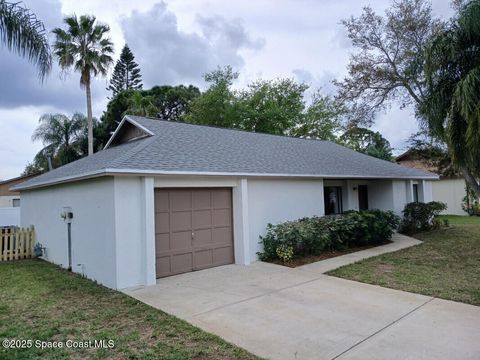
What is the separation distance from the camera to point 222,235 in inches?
395

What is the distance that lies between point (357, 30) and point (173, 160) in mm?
13186

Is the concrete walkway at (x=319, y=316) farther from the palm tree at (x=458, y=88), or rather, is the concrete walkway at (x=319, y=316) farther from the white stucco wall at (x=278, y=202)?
the palm tree at (x=458, y=88)

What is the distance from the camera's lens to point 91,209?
8625 millimetres

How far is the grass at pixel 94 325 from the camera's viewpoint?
14.6 feet

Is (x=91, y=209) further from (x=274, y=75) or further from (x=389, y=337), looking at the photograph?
(x=274, y=75)

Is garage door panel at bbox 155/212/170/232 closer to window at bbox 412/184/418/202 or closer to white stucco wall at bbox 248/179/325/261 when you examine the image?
white stucco wall at bbox 248/179/325/261

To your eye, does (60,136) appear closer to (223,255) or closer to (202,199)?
(202,199)

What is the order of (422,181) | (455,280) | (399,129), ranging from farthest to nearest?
(399,129), (422,181), (455,280)

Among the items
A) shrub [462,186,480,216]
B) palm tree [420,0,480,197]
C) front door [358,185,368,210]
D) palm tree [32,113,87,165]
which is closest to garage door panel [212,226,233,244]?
palm tree [420,0,480,197]

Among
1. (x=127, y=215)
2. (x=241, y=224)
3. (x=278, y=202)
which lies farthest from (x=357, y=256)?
(x=127, y=215)

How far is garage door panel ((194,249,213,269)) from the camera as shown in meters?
9.36

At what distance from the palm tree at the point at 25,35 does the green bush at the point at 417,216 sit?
51.9ft

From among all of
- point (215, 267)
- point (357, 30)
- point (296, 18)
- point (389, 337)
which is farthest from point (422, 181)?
point (389, 337)

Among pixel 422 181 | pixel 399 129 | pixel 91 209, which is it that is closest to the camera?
pixel 91 209
